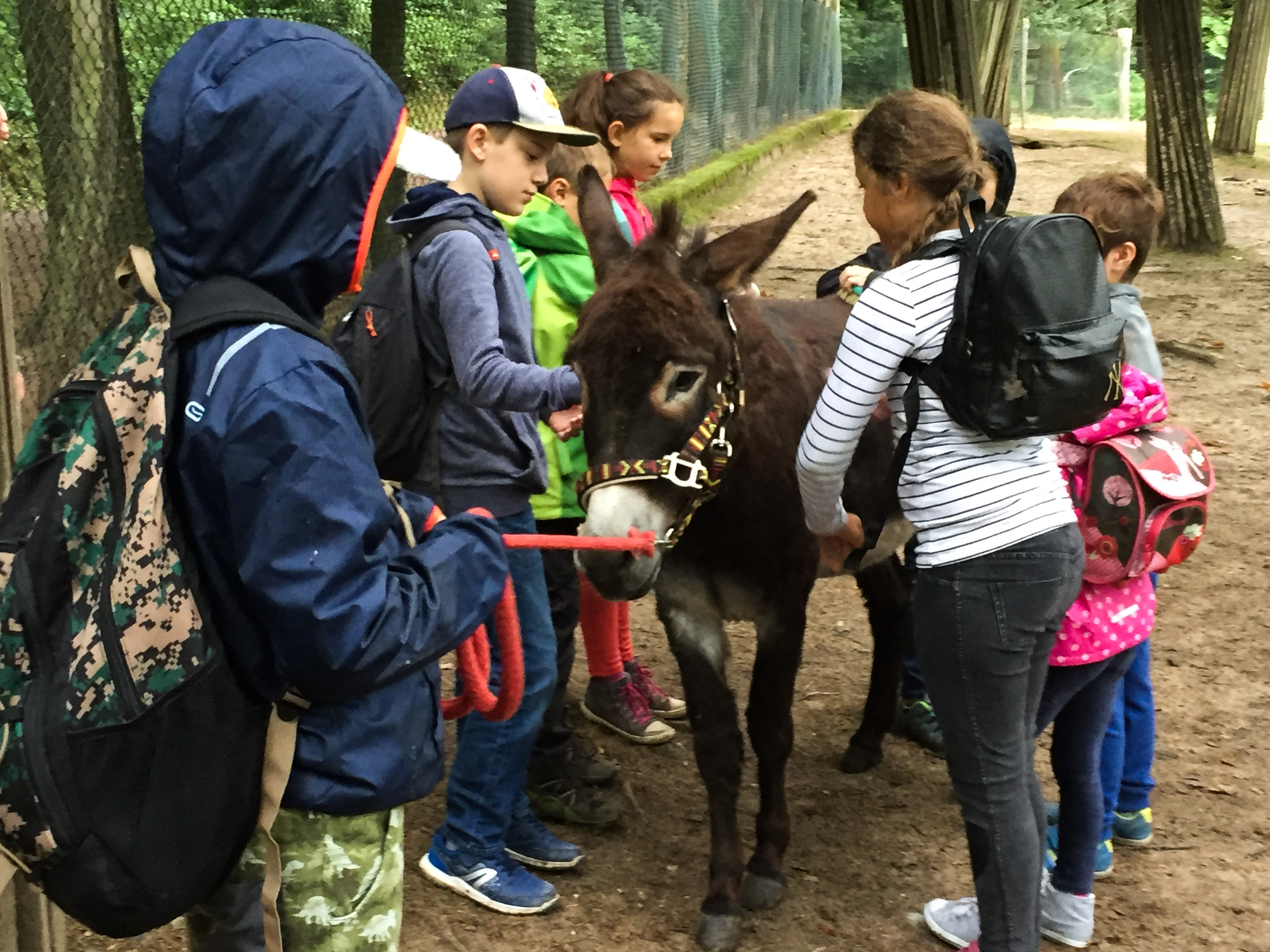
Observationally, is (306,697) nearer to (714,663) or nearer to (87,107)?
(714,663)

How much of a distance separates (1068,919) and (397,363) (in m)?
2.19

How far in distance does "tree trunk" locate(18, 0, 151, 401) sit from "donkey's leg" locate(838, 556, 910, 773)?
3.63m

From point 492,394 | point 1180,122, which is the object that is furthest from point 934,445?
point 1180,122

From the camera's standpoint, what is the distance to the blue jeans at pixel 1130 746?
3.38m

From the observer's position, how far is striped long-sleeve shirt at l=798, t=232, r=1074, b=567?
2.39 meters

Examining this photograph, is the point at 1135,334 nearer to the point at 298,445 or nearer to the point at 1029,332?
the point at 1029,332

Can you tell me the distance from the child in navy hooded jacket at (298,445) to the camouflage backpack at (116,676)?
1.8 inches

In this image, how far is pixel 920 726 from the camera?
4348 millimetres

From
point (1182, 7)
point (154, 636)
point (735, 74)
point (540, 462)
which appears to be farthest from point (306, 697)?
point (735, 74)

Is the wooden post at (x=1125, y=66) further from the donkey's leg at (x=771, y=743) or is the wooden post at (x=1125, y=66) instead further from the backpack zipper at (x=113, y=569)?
the backpack zipper at (x=113, y=569)

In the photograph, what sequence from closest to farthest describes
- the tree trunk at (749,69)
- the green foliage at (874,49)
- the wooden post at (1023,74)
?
the tree trunk at (749,69) → the green foliage at (874,49) → the wooden post at (1023,74)

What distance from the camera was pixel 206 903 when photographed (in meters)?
1.89

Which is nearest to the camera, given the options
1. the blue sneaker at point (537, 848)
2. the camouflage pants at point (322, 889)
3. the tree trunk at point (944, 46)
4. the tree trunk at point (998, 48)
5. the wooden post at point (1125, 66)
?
the camouflage pants at point (322, 889)

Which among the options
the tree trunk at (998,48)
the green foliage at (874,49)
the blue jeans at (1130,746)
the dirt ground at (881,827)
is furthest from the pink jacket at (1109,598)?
the green foliage at (874,49)
